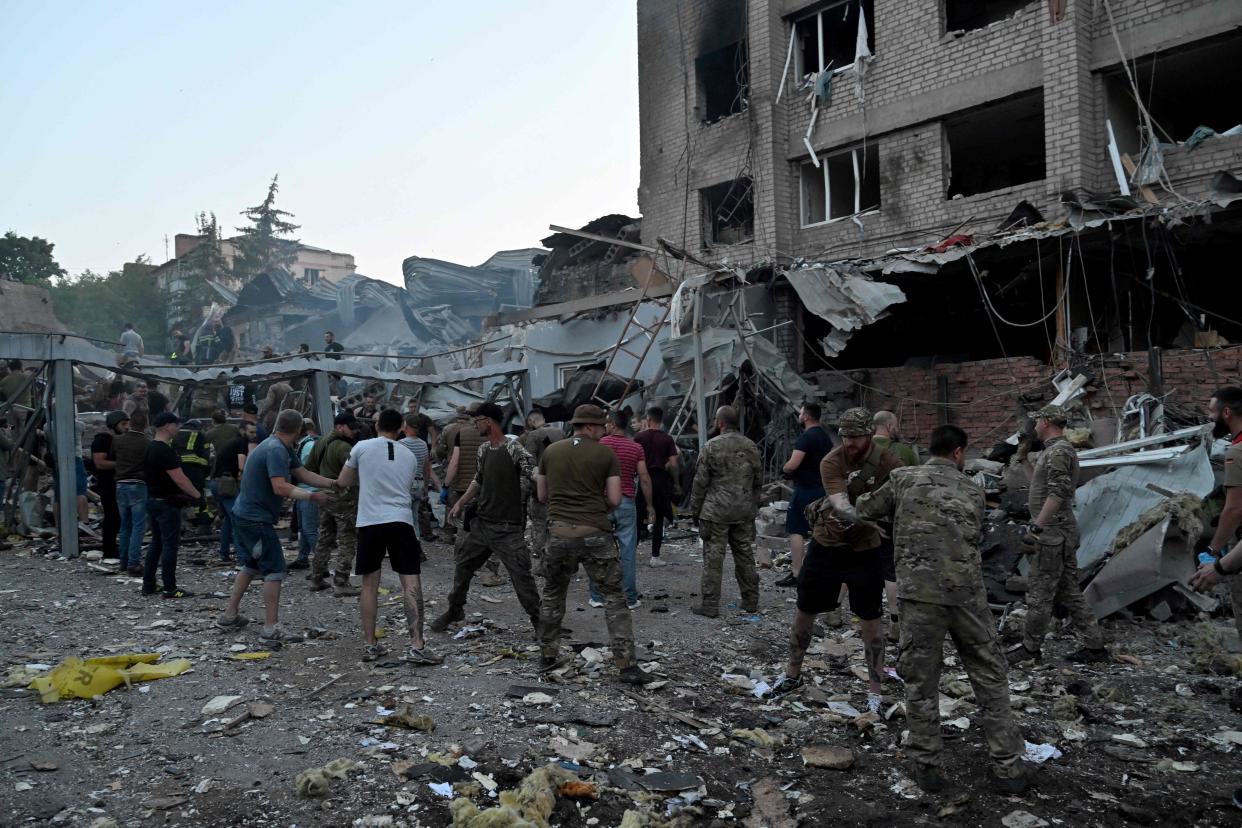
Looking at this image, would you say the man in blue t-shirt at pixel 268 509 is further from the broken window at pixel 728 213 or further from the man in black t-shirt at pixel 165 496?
the broken window at pixel 728 213

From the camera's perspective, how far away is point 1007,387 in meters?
12.7

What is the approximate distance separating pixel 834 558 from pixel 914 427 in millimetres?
9171

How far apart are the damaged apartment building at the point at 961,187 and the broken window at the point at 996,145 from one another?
51 mm

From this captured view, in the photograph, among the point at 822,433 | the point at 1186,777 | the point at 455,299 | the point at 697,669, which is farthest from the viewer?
the point at 455,299

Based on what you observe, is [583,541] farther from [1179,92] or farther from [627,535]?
[1179,92]

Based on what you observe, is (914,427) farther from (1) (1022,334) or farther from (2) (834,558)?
(2) (834,558)

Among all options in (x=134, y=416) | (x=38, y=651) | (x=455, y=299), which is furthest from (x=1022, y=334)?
(x=455, y=299)

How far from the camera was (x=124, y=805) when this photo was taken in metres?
3.86

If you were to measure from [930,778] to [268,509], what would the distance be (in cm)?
493

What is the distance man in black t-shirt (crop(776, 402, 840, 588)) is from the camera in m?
7.78

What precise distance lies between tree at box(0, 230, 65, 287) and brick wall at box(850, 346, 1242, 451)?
3350 cm

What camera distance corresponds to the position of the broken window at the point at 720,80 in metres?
19.4

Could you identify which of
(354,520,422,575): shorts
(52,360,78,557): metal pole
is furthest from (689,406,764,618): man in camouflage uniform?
(52,360,78,557): metal pole

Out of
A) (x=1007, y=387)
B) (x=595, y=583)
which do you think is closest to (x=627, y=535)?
(x=595, y=583)
